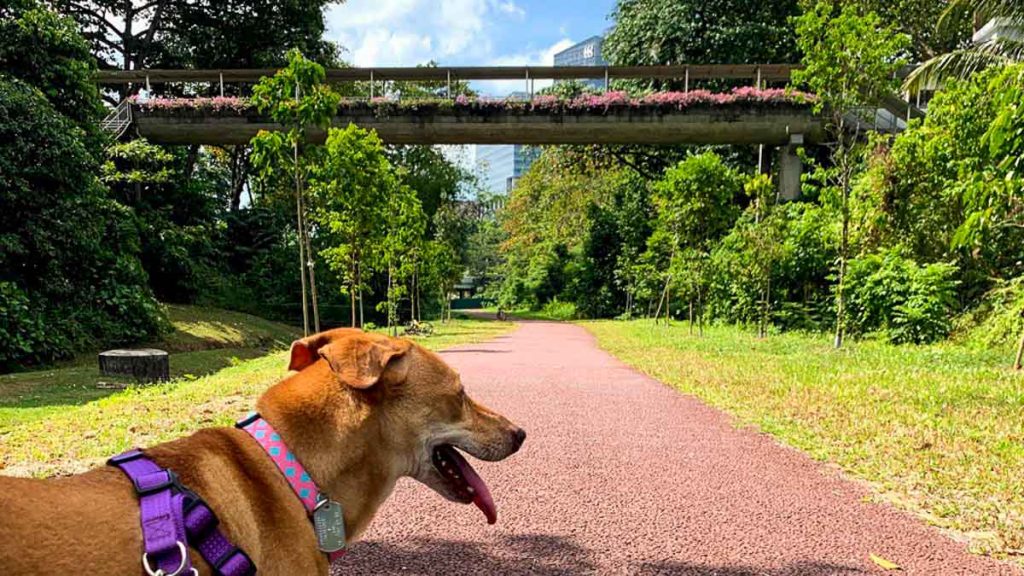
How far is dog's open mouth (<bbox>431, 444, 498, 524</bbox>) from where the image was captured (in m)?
2.08

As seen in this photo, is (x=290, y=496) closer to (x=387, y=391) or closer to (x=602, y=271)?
(x=387, y=391)

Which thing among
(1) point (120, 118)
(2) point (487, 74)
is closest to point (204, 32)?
(1) point (120, 118)

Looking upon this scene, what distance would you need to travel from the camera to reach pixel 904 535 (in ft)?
→ 11.7

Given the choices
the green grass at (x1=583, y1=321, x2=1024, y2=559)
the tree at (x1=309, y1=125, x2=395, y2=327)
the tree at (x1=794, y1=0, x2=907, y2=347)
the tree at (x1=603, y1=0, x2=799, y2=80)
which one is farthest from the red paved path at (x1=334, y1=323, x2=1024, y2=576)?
the tree at (x1=603, y1=0, x2=799, y2=80)

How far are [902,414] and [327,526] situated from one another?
650 centimetres

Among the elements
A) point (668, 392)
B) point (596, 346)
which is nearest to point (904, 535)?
point (668, 392)

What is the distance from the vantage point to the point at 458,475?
2.11m

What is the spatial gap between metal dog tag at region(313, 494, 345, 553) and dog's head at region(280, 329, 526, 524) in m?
0.20

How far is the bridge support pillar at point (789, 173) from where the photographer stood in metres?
21.8

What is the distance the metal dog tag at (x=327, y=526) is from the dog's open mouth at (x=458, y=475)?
15.3 inches

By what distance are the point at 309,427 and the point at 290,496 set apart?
0.64 ft

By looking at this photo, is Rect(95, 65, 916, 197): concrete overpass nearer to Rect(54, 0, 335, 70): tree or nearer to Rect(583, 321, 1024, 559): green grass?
Rect(54, 0, 335, 70): tree

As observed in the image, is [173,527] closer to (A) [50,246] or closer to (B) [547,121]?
(A) [50,246]

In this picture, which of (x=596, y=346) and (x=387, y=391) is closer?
(x=387, y=391)
